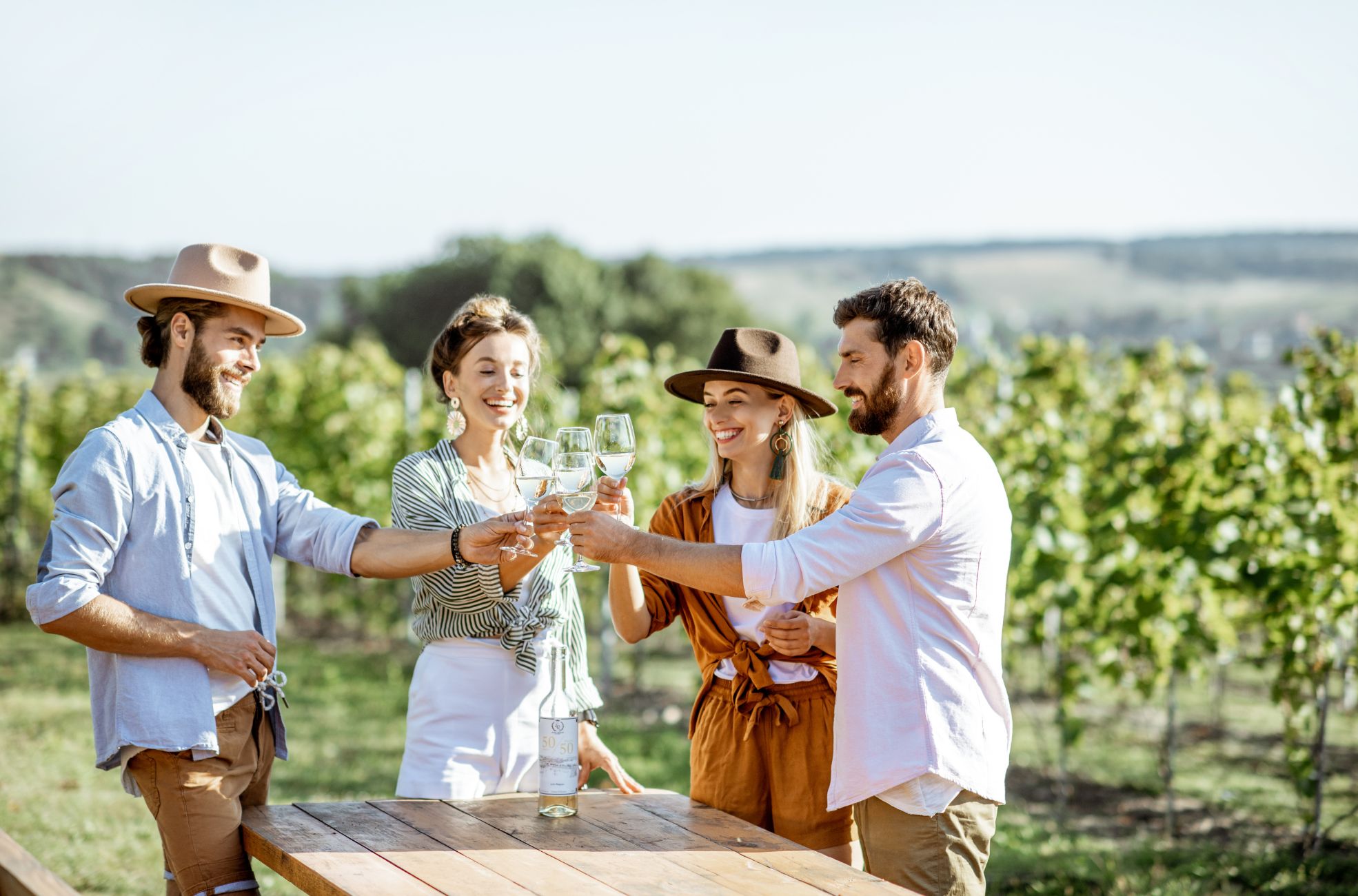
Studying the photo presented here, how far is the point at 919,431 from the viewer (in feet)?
8.35

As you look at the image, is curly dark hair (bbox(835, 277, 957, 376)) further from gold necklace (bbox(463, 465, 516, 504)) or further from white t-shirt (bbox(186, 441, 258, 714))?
white t-shirt (bbox(186, 441, 258, 714))

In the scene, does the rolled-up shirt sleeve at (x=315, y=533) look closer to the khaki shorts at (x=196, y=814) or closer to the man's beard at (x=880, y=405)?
the khaki shorts at (x=196, y=814)

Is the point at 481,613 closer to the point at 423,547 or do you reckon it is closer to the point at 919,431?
the point at 423,547

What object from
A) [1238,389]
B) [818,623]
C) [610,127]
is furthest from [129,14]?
[818,623]

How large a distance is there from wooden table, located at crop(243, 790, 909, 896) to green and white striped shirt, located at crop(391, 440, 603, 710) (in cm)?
41

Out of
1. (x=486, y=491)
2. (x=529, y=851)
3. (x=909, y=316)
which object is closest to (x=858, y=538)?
(x=909, y=316)

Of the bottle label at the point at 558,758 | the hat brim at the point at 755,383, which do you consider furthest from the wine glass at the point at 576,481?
the hat brim at the point at 755,383

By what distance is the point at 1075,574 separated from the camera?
5758 mm

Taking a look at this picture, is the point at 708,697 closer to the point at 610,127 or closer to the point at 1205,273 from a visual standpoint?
the point at 1205,273

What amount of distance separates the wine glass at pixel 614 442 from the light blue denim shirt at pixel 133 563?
96 centimetres

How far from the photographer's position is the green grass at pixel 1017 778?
4.71m

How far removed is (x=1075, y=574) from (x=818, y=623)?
11.2 feet

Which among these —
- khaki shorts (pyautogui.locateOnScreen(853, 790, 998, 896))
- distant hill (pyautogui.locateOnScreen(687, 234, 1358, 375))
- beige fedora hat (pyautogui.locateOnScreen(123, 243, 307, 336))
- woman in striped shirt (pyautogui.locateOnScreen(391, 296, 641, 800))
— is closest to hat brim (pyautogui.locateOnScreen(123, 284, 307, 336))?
beige fedora hat (pyautogui.locateOnScreen(123, 243, 307, 336))

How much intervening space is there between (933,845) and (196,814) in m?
1.56
